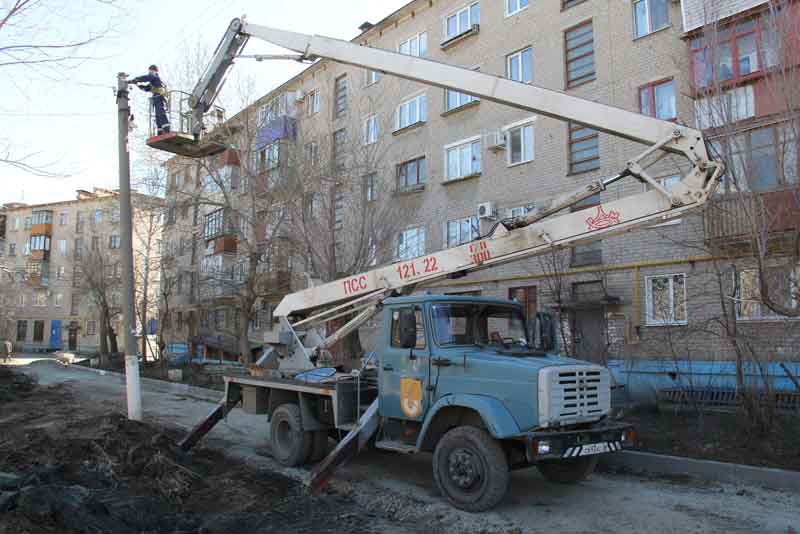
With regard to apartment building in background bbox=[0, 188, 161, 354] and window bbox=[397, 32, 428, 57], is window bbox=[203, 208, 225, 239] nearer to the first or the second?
window bbox=[397, 32, 428, 57]

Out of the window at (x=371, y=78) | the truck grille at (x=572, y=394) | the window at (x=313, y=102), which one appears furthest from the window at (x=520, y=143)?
the truck grille at (x=572, y=394)

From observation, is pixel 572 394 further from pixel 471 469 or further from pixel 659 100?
pixel 659 100

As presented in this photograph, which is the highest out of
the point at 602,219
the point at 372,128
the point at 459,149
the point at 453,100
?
the point at 453,100

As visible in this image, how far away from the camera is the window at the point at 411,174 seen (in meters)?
23.4

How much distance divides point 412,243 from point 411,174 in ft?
10.8

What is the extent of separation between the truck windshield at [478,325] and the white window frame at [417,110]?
667 inches

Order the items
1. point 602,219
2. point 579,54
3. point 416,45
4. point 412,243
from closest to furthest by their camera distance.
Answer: point 602,219
point 579,54
point 412,243
point 416,45

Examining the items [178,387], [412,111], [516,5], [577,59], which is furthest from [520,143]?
[178,387]

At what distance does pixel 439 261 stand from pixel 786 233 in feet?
16.2

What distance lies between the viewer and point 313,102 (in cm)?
2911

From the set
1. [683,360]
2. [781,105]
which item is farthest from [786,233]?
[683,360]

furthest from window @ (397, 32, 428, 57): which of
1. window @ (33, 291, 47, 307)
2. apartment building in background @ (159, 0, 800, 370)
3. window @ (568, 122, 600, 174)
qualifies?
window @ (33, 291, 47, 307)

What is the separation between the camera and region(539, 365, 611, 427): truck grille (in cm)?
603

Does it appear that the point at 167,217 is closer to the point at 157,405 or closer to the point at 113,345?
the point at 157,405
